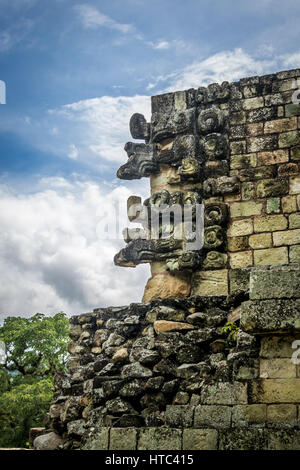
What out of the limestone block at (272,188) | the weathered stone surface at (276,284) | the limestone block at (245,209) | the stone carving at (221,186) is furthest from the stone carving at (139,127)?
the weathered stone surface at (276,284)

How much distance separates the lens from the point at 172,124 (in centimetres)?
750

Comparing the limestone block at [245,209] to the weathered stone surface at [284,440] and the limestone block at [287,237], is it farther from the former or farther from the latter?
the weathered stone surface at [284,440]

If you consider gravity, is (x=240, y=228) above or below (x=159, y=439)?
above

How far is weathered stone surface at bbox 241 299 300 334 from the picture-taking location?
4168 millimetres

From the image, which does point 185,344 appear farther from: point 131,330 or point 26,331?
point 26,331

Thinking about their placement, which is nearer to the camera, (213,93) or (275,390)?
(275,390)

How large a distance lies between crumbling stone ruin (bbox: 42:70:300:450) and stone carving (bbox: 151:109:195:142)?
16 mm

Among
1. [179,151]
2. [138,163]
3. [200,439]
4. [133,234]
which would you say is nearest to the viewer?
[200,439]

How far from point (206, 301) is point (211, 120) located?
9.04ft

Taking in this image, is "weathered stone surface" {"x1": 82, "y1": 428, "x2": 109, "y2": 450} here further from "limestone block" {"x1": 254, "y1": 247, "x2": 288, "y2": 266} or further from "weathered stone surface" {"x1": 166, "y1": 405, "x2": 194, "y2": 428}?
"limestone block" {"x1": 254, "y1": 247, "x2": 288, "y2": 266}

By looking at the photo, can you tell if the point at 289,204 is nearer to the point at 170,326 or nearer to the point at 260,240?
the point at 260,240

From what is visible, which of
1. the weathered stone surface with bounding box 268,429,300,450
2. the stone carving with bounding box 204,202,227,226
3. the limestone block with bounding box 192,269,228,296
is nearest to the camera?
the weathered stone surface with bounding box 268,429,300,450

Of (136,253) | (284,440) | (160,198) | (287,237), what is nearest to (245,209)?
(287,237)

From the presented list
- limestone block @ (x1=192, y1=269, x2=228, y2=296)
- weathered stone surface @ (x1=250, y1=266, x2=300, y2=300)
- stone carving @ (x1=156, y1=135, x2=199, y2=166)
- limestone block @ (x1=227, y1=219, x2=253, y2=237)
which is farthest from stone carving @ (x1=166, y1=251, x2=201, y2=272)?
weathered stone surface @ (x1=250, y1=266, x2=300, y2=300)
